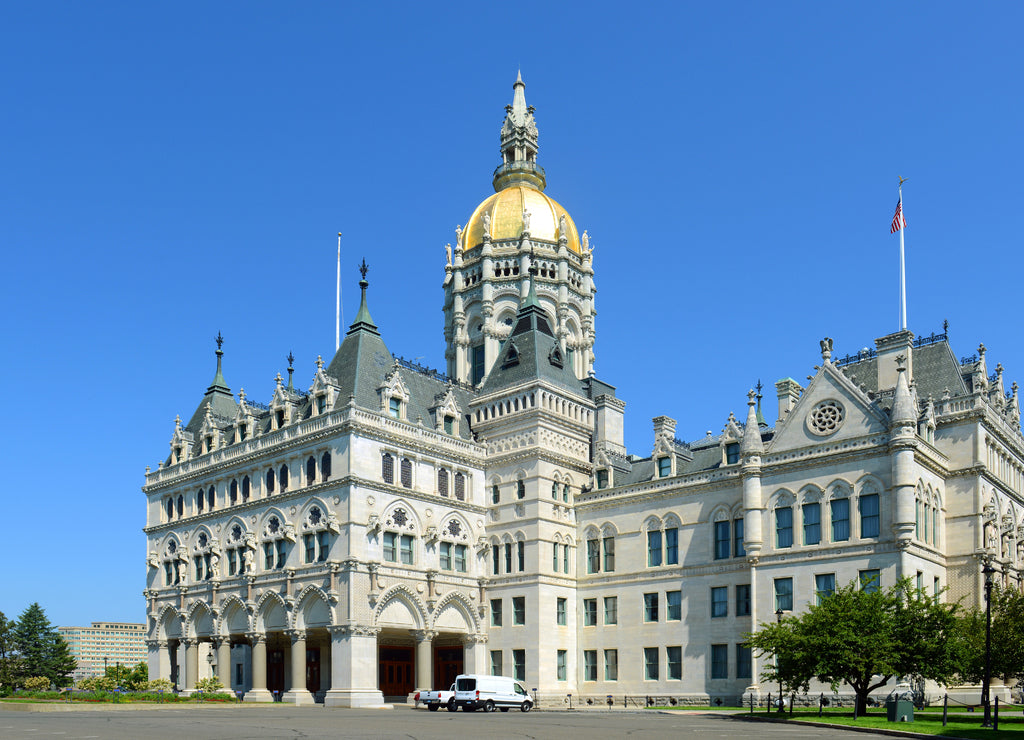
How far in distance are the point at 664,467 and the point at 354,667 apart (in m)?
23.7

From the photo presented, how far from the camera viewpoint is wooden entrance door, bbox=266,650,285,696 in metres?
71.4

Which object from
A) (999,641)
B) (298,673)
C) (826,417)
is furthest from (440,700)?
(999,641)

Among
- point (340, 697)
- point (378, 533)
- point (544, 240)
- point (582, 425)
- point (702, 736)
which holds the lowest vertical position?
point (340, 697)

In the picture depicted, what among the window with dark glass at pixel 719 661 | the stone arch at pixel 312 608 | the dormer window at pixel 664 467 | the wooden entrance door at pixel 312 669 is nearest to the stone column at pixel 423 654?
the stone arch at pixel 312 608

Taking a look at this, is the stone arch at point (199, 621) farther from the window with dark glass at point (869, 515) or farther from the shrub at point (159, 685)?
the window with dark glass at point (869, 515)

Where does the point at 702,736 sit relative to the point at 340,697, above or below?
above

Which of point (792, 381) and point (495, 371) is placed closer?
point (792, 381)

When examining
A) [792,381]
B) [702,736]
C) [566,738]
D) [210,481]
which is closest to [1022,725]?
[702,736]

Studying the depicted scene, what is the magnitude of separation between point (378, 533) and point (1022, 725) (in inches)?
1433

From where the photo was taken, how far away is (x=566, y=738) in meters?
29.8

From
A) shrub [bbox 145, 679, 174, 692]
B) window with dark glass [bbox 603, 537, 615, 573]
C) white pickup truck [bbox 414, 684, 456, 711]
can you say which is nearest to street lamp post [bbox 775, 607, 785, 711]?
window with dark glass [bbox 603, 537, 615, 573]

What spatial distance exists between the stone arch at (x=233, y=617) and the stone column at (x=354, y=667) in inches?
374

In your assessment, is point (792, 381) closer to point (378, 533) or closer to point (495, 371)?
point (495, 371)

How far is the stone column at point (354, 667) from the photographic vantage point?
58719 mm
